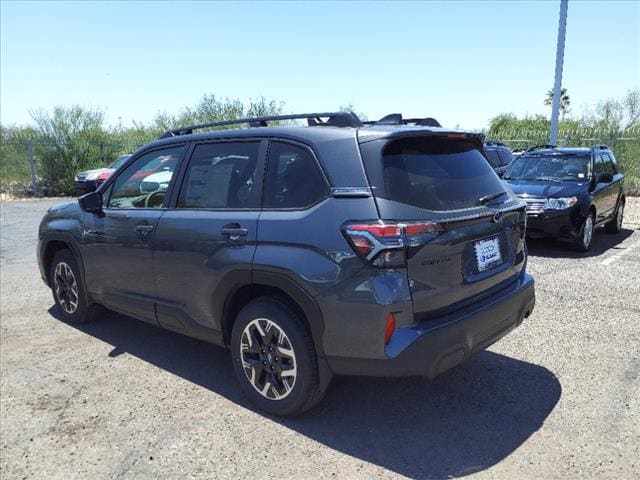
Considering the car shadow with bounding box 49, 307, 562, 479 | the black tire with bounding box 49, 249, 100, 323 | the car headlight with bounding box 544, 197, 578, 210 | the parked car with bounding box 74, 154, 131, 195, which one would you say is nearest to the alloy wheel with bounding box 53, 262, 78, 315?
the black tire with bounding box 49, 249, 100, 323

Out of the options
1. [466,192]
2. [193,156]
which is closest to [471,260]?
[466,192]

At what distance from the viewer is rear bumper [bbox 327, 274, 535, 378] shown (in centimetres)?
283

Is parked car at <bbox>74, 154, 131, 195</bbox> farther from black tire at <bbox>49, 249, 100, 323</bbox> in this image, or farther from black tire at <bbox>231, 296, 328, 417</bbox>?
black tire at <bbox>231, 296, 328, 417</bbox>

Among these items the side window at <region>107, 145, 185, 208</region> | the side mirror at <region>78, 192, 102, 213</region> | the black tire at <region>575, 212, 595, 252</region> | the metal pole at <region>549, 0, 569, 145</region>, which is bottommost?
the black tire at <region>575, 212, 595, 252</region>

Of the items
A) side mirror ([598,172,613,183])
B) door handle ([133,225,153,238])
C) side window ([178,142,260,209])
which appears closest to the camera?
side window ([178,142,260,209])

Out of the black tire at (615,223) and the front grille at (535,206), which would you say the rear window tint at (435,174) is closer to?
the front grille at (535,206)

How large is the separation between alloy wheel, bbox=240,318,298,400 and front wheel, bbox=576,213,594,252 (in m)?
6.65

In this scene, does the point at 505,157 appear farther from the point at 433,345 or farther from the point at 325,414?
the point at 433,345

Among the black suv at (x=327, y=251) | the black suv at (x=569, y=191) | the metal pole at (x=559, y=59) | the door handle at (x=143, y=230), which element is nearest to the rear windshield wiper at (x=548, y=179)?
the black suv at (x=569, y=191)

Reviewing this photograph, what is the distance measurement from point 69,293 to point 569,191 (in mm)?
7332

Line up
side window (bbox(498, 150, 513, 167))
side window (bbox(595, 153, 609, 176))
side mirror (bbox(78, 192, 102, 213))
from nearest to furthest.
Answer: side mirror (bbox(78, 192, 102, 213))
side window (bbox(595, 153, 609, 176))
side window (bbox(498, 150, 513, 167))

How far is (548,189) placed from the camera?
8633 mm

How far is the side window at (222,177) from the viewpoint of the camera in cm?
354

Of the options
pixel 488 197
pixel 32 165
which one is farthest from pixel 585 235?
pixel 32 165
